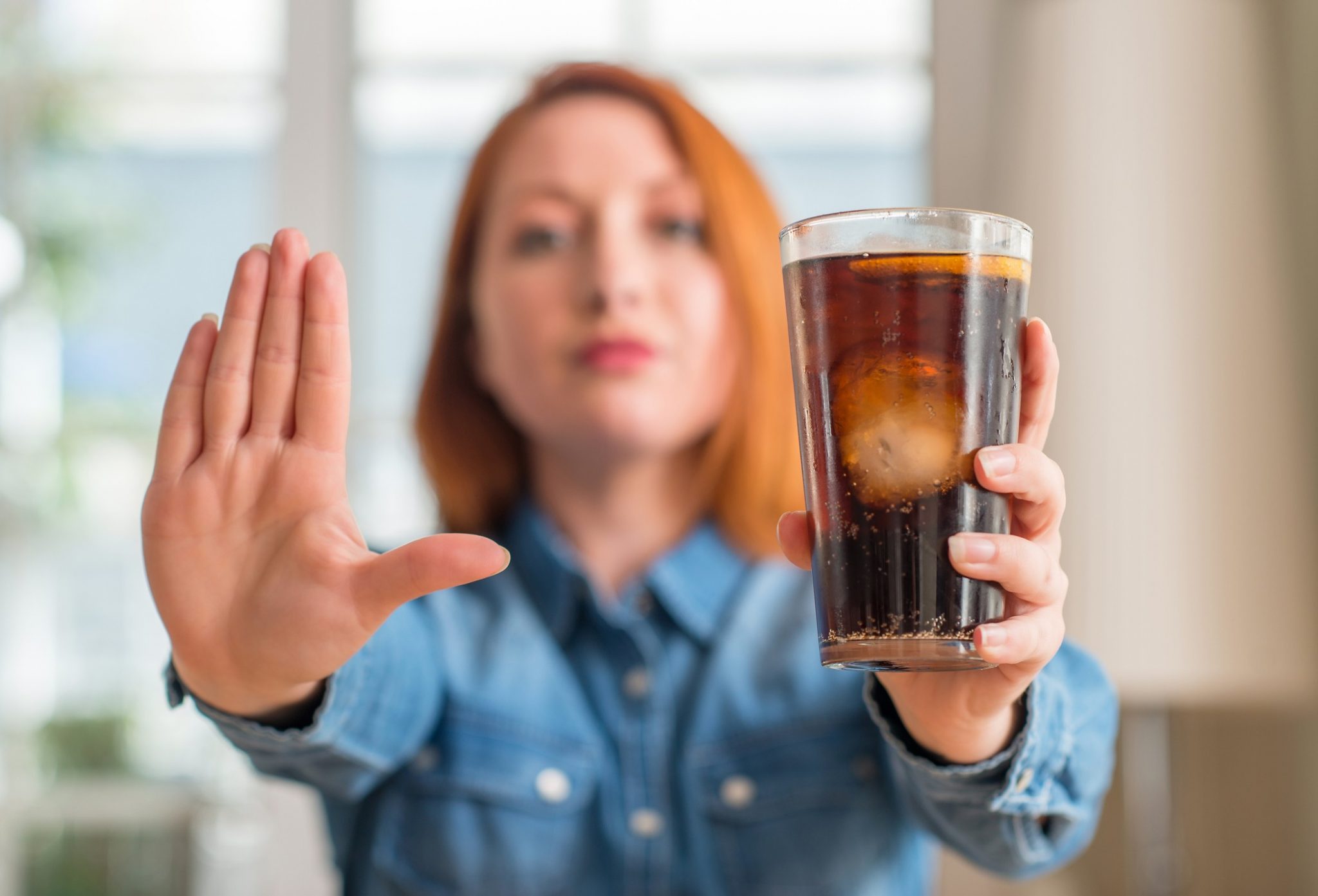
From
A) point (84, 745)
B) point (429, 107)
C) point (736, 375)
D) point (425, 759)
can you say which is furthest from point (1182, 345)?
point (84, 745)

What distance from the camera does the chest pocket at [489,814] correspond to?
4.72ft

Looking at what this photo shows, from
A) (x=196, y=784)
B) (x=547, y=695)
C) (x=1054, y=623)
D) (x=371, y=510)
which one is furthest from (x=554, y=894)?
(x=196, y=784)

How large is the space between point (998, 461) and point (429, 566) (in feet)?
1.28

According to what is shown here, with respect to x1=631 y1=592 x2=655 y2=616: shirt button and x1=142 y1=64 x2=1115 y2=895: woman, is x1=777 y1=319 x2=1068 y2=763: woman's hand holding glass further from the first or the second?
x1=631 y1=592 x2=655 y2=616: shirt button

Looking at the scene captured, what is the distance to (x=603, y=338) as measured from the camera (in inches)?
56.9

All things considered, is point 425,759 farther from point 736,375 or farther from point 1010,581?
point 1010,581

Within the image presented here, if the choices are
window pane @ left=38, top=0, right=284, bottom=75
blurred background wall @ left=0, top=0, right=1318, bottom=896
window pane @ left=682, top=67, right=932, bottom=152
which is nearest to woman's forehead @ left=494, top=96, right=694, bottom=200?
blurred background wall @ left=0, top=0, right=1318, bottom=896

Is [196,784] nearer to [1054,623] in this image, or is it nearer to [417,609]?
[417,609]

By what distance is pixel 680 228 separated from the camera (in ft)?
5.13

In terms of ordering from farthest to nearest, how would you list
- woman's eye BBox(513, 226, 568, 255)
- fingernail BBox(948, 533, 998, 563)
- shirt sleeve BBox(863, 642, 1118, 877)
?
woman's eye BBox(513, 226, 568, 255) < shirt sleeve BBox(863, 642, 1118, 877) < fingernail BBox(948, 533, 998, 563)

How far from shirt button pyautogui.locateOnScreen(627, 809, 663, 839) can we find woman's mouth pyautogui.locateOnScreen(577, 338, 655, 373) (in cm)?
54

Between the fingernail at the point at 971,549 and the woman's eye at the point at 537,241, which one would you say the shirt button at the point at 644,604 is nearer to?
the woman's eye at the point at 537,241

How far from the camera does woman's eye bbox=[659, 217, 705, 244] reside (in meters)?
1.56

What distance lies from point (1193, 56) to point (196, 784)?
278cm
